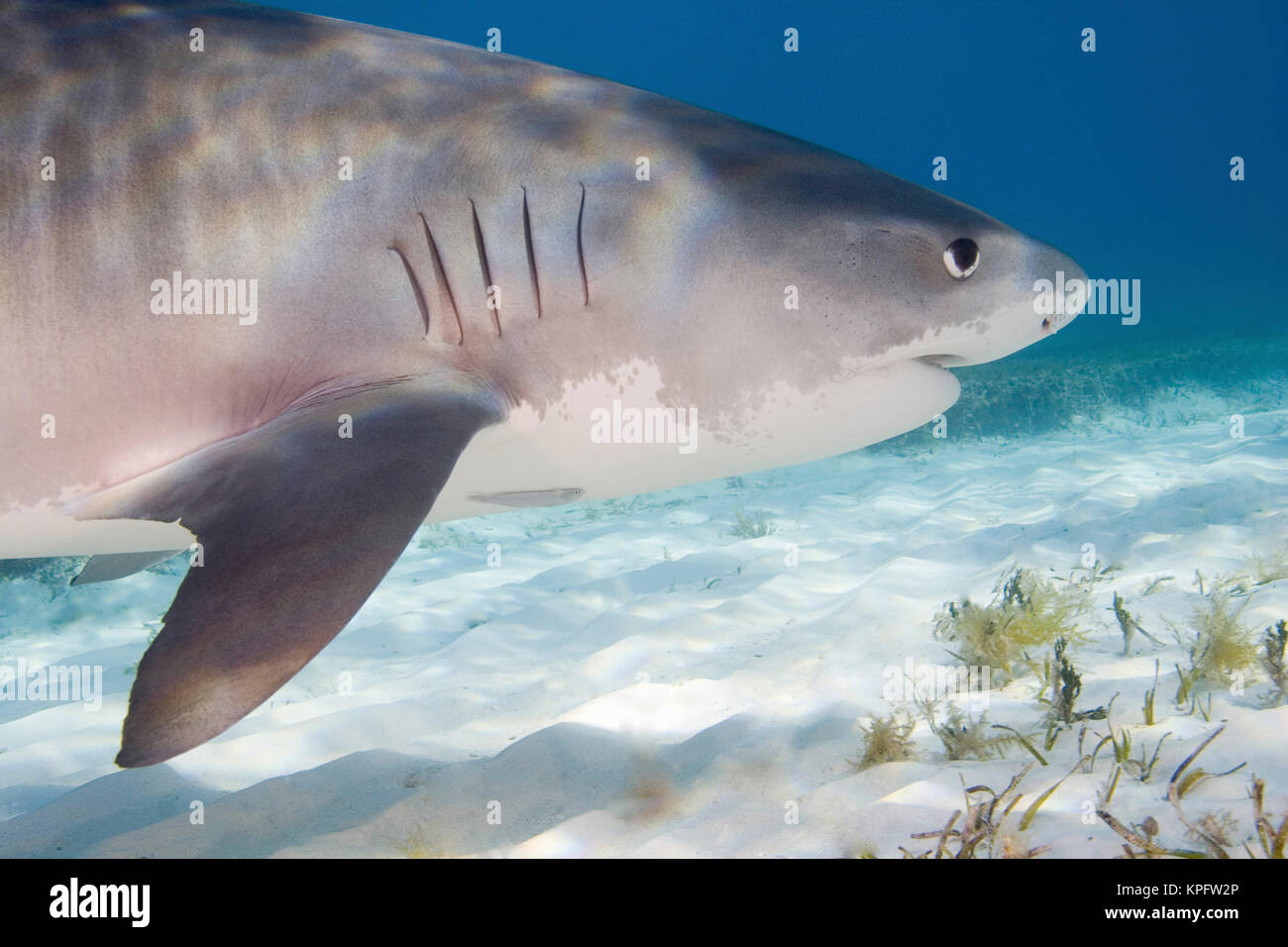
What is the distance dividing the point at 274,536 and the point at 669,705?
241 cm

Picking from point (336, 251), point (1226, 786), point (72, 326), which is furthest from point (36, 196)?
point (1226, 786)

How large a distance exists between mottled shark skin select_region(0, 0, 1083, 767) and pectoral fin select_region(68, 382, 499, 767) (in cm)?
5

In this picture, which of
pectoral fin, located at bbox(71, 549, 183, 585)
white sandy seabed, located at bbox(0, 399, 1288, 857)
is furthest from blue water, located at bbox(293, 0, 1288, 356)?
pectoral fin, located at bbox(71, 549, 183, 585)

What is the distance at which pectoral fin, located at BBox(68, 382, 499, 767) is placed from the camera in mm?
1300

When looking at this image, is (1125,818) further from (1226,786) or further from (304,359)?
(304,359)

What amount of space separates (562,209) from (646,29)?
6850 inches

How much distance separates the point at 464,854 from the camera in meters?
2.34

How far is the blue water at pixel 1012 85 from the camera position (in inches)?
5256

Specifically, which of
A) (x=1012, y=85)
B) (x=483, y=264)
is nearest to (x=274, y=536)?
(x=483, y=264)

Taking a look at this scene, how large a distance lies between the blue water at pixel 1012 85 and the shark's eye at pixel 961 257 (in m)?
141
